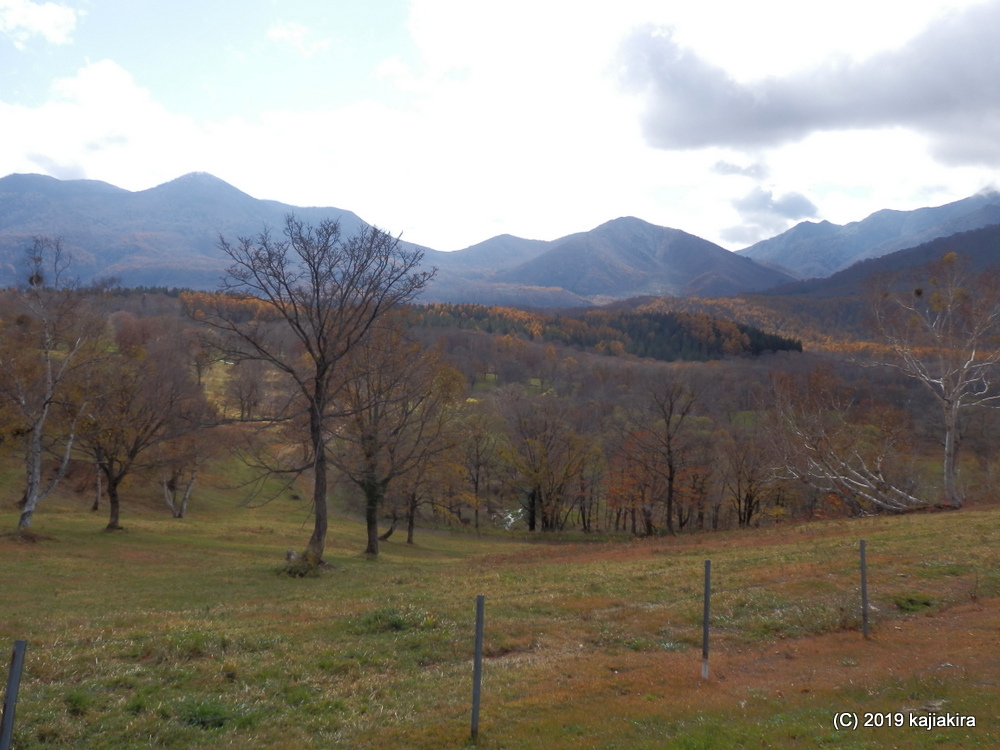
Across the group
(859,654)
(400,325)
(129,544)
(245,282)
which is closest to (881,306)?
(400,325)

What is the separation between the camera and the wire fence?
783cm

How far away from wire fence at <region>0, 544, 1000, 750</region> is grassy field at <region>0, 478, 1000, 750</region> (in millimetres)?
48

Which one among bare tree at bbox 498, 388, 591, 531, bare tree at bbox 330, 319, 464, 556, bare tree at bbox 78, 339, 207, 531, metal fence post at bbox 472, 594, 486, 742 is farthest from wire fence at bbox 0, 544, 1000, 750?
bare tree at bbox 498, 388, 591, 531

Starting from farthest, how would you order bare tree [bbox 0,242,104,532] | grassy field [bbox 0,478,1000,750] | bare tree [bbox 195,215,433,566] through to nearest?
1. bare tree [bbox 0,242,104,532]
2. bare tree [bbox 195,215,433,566]
3. grassy field [bbox 0,478,1000,750]

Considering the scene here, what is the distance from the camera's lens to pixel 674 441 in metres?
46.7

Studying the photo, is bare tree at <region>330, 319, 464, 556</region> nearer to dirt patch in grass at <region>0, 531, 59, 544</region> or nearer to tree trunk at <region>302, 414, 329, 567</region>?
tree trunk at <region>302, 414, 329, 567</region>

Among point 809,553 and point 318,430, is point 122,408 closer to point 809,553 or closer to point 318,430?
point 318,430

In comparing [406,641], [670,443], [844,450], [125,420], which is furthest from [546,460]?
[406,641]

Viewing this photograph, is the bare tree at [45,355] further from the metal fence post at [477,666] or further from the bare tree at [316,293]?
the metal fence post at [477,666]

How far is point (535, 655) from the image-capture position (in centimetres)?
1086

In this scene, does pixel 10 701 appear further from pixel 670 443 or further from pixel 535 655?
pixel 670 443

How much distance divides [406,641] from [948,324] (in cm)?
3469

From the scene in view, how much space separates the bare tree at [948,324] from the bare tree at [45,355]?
43131 mm

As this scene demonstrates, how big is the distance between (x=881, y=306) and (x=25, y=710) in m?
38.8
